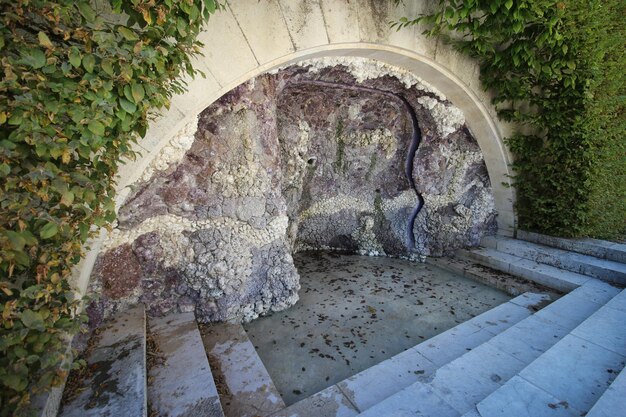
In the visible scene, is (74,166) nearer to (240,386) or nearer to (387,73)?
(240,386)

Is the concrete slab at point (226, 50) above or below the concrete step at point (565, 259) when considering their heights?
above

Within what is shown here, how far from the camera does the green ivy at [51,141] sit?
1.30 metres

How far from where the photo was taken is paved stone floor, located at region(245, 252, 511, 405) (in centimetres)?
298

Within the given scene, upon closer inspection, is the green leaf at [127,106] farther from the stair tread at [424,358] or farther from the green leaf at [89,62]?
the stair tread at [424,358]

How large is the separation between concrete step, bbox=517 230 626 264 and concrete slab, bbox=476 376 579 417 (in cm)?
359

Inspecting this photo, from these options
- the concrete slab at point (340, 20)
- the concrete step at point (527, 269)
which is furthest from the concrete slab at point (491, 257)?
the concrete slab at point (340, 20)

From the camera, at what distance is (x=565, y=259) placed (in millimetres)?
4520

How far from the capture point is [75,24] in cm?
153

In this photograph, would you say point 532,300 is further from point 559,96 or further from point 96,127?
point 96,127

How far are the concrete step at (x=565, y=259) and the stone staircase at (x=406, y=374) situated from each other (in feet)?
2.31

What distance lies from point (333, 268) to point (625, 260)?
4.22 metres

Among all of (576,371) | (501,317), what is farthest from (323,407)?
(501,317)

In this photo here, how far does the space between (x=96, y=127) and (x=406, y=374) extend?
2.88 m

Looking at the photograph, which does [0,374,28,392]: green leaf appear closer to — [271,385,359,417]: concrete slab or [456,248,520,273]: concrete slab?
[271,385,359,417]: concrete slab
